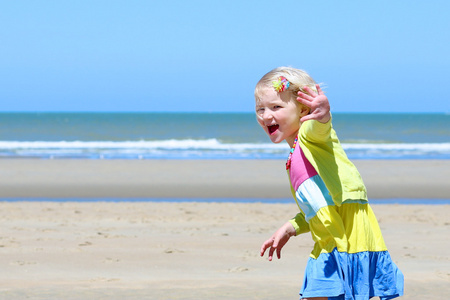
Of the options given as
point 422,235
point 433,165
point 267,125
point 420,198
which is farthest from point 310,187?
point 433,165

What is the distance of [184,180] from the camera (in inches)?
603

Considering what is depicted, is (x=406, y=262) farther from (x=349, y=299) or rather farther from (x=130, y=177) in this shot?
(x=130, y=177)

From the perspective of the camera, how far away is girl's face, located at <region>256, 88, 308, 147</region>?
2678 mm

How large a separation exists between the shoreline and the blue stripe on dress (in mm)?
10383

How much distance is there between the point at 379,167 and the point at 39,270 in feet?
45.3

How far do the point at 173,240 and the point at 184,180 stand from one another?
7.48m

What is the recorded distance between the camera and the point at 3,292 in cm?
545

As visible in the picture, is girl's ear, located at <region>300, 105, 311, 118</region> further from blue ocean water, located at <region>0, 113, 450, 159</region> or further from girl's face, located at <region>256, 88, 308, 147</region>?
blue ocean water, located at <region>0, 113, 450, 159</region>

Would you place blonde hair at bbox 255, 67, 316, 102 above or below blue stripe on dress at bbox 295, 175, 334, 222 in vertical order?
above

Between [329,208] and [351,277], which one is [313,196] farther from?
[351,277]

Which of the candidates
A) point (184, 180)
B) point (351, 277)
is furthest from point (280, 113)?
point (184, 180)

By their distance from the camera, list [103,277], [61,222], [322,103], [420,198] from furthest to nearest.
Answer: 1. [420,198]
2. [61,222]
3. [103,277]
4. [322,103]

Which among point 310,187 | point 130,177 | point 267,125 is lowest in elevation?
point 310,187

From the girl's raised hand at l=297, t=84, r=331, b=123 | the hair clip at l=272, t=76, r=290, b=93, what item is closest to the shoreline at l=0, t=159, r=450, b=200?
the hair clip at l=272, t=76, r=290, b=93
